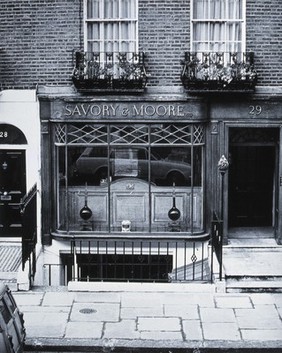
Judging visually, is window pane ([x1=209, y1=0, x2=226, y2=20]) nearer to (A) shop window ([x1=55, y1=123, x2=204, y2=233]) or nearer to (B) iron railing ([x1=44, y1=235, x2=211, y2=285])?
(A) shop window ([x1=55, y1=123, x2=204, y2=233])

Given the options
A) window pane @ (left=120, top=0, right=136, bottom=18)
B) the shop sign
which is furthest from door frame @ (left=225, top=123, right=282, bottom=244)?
window pane @ (left=120, top=0, right=136, bottom=18)

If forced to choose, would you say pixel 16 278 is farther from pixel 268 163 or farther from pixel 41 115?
pixel 268 163

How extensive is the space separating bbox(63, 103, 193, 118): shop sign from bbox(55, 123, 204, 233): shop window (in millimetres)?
255

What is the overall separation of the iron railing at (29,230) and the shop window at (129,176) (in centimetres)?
119

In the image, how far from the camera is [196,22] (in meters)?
16.1

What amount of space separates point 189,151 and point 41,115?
3.50 metres

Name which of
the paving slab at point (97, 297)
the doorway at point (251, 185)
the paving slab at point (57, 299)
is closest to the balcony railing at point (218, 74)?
the doorway at point (251, 185)

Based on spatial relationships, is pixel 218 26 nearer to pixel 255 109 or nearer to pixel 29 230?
pixel 255 109

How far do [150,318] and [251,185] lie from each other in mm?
5981

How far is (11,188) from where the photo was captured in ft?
55.1

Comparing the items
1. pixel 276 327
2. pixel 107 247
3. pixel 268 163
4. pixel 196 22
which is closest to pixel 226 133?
pixel 268 163

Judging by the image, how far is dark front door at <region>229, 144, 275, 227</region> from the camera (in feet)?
55.7

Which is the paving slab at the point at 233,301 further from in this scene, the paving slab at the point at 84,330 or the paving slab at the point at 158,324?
the paving slab at the point at 84,330

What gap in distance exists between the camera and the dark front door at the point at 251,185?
17.0 metres
